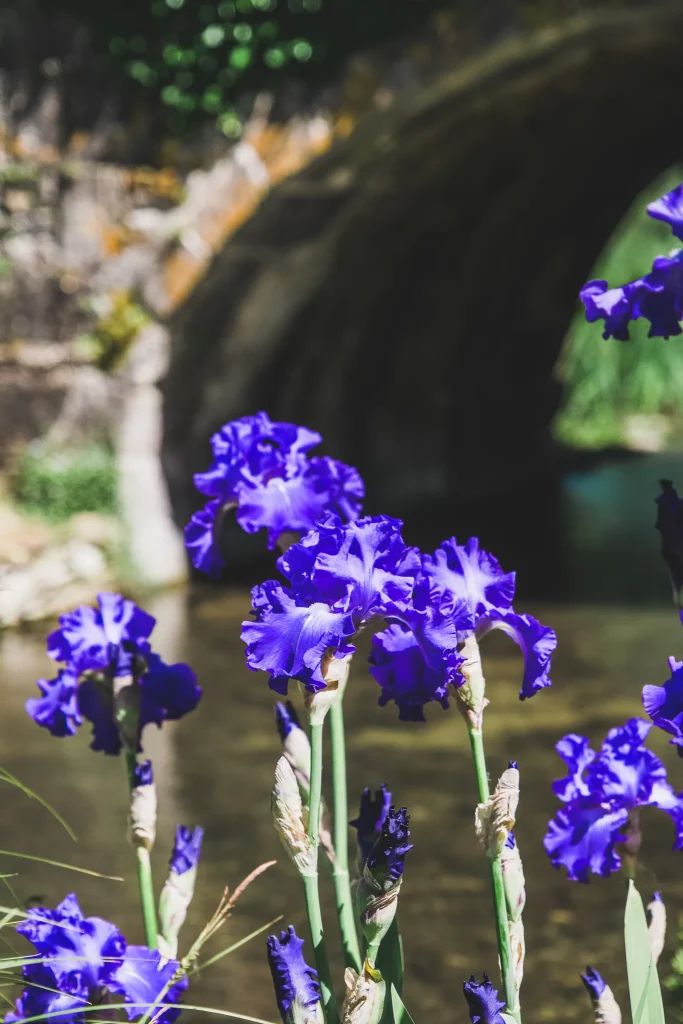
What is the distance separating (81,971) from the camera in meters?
1.32

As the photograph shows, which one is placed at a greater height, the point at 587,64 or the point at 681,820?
the point at 587,64

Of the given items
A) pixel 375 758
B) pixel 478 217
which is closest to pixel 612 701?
pixel 375 758

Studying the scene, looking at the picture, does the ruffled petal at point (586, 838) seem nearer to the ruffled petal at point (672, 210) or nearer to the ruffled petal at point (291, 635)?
the ruffled petal at point (291, 635)

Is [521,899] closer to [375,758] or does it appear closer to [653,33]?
[375,758]

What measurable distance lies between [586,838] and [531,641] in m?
0.27

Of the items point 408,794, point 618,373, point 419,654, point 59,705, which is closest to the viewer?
point 419,654

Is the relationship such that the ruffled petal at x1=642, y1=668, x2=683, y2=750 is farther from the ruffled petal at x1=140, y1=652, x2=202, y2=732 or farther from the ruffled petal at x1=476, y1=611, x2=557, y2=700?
the ruffled petal at x1=140, y1=652, x2=202, y2=732

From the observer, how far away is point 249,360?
7.04 meters

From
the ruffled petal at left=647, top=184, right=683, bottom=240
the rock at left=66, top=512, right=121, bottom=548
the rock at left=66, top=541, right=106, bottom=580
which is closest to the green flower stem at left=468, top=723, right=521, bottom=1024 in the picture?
the ruffled petal at left=647, top=184, right=683, bottom=240

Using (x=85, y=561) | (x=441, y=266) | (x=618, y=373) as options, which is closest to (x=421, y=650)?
(x=85, y=561)

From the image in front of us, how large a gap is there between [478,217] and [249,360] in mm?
2145

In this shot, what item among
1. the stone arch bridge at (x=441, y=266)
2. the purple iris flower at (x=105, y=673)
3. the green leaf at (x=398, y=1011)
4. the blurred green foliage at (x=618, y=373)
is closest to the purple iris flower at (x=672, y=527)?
the green leaf at (x=398, y=1011)

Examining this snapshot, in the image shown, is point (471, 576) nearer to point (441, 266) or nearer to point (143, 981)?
point (143, 981)

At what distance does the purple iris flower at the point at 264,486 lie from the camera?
4.97 ft
